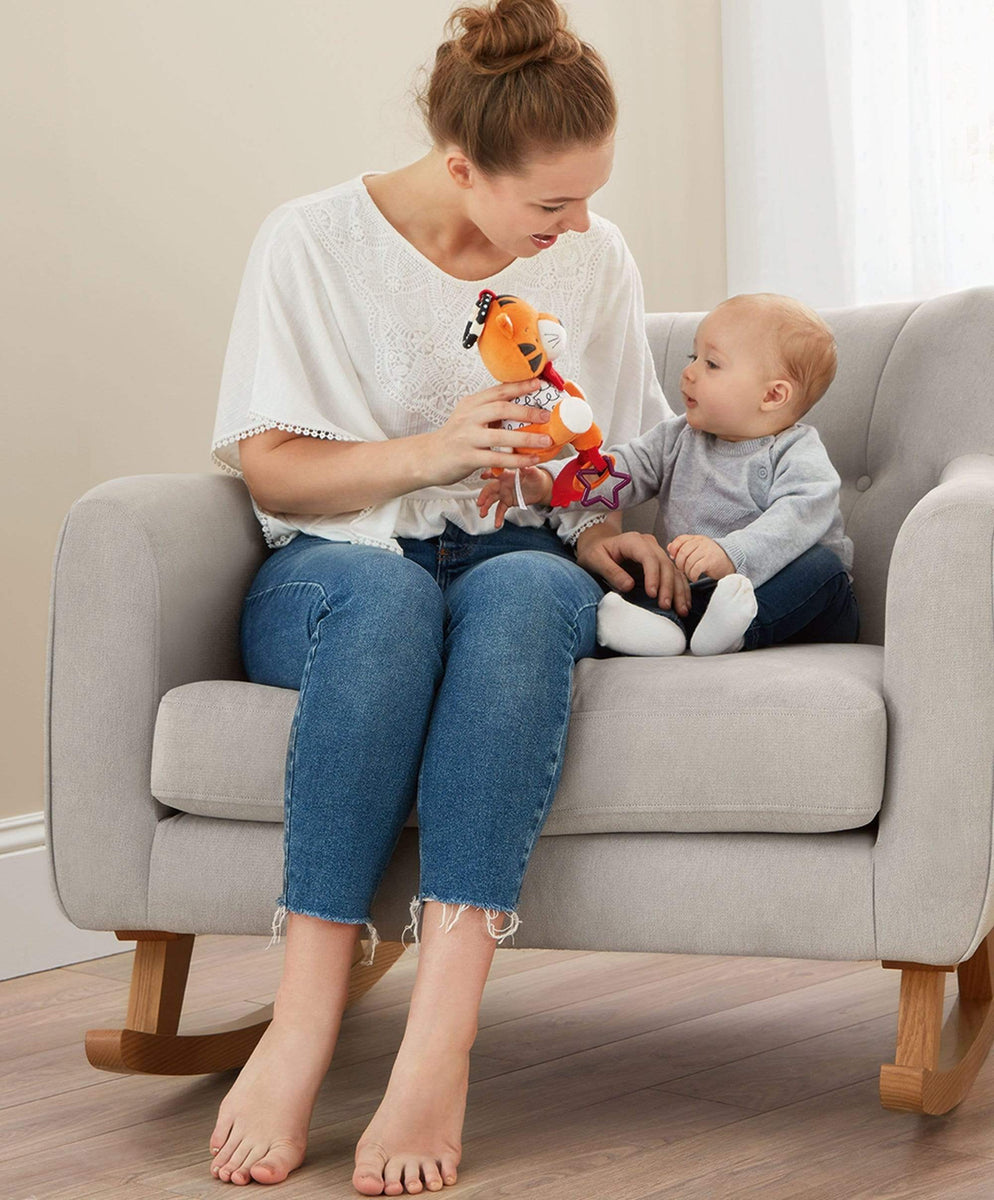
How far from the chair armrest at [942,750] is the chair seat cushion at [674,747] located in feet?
0.10

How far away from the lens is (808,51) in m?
2.63

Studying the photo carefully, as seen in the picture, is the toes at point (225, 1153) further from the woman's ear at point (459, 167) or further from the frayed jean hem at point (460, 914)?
the woman's ear at point (459, 167)

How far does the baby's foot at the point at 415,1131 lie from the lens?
113 cm

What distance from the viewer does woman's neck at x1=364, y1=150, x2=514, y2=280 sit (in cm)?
157

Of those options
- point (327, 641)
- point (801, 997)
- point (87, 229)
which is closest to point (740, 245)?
point (87, 229)

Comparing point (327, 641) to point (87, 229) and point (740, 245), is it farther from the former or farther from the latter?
point (740, 245)

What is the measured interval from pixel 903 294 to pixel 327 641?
5.34 ft

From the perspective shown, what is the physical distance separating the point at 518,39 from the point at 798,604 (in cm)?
60

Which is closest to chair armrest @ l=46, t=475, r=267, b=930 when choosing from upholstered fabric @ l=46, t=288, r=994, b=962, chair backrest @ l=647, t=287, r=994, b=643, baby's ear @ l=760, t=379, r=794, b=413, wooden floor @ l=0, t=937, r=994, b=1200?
upholstered fabric @ l=46, t=288, r=994, b=962

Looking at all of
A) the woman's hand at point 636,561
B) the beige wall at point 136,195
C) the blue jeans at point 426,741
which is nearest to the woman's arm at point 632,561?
the woman's hand at point 636,561

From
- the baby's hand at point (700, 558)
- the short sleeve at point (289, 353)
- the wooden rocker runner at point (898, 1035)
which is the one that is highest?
the short sleeve at point (289, 353)

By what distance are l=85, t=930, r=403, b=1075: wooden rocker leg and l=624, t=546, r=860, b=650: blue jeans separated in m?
0.50

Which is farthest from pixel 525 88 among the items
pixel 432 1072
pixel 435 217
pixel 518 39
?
pixel 432 1072

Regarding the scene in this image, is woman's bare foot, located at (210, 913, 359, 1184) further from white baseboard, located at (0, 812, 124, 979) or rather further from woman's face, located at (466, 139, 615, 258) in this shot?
white baseboard, located at (0, 812, 124, 979)
